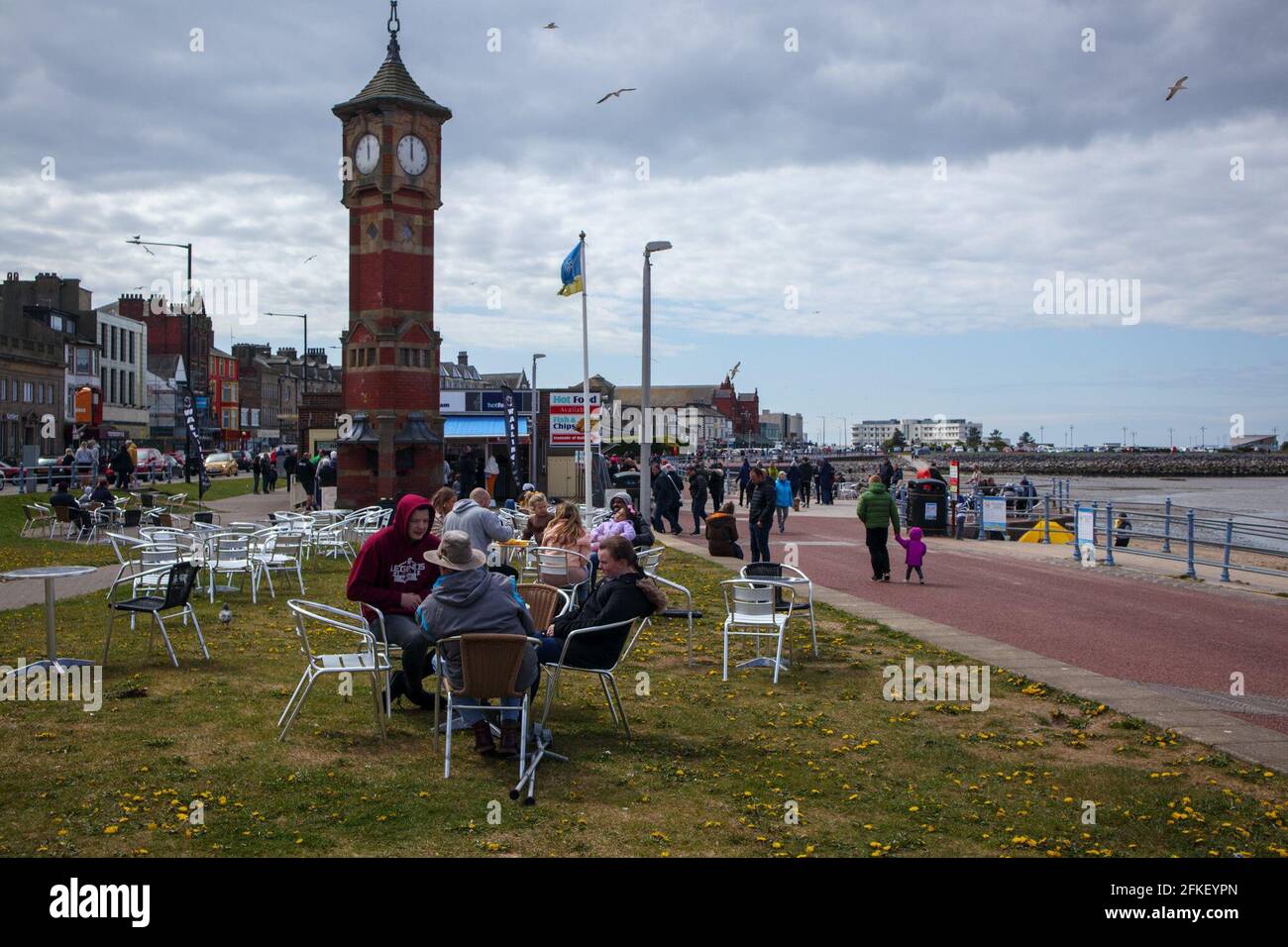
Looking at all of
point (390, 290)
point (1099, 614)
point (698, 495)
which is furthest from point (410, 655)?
point (390, 290)

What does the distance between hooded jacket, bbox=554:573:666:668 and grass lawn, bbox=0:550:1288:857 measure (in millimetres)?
627

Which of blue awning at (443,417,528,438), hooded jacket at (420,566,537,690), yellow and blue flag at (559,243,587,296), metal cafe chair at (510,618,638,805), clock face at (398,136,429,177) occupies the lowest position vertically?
metal cafe chair at (510,618,638,805)

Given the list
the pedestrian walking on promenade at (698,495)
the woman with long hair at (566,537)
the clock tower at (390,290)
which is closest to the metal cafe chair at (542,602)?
the woman with long hair at (566,537)

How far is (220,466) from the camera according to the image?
204ft

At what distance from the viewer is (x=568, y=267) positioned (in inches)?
985

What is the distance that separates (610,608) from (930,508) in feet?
79.2

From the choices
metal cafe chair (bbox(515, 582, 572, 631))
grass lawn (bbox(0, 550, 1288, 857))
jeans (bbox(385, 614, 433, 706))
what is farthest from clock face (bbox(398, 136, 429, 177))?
jeans (bbox(385, 614, 433, 706))

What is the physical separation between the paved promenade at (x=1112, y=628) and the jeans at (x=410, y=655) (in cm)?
561

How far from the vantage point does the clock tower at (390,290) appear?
105ft

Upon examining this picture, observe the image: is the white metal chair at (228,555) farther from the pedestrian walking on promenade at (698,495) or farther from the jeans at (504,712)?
the pedestrian walking on promenade at (698,495)

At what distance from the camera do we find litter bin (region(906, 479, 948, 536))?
99.3ft

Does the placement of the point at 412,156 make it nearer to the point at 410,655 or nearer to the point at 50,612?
the point at 50,612

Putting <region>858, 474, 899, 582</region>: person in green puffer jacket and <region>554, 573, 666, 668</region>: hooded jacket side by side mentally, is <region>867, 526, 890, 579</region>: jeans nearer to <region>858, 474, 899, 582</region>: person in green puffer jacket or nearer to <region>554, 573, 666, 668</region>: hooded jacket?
<region>858, 474, 899, 582</region>: person in green puffer jacket

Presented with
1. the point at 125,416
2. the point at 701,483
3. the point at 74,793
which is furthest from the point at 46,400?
the point at 74,793
